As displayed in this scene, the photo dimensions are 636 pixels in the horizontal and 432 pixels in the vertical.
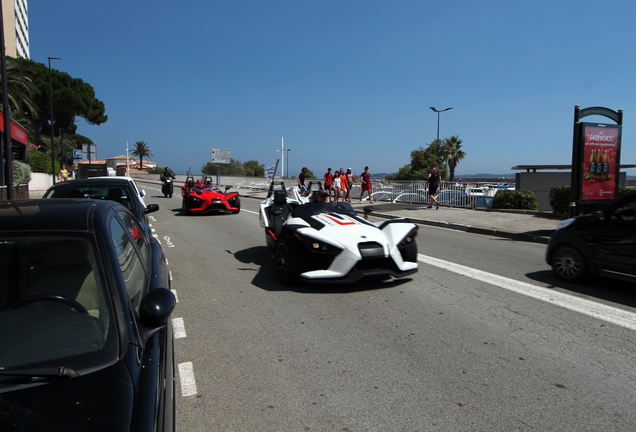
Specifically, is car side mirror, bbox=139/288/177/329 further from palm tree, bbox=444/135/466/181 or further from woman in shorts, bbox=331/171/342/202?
palm tree, bbox=444/135/466/181

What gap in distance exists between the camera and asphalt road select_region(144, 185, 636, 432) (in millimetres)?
2930

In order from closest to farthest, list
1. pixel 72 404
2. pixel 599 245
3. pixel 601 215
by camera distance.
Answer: pixel 72 404, pixel 599 245, pixel 601 215

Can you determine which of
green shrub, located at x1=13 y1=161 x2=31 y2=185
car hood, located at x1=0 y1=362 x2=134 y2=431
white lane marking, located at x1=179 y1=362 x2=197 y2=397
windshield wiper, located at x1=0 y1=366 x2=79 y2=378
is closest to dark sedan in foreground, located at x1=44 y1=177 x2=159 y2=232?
white lane marking, located at x1=179 y1=362 x2=197 y2=397

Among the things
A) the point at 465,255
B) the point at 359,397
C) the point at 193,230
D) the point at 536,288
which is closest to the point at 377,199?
the point at 193,230

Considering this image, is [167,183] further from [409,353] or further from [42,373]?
[42,373]

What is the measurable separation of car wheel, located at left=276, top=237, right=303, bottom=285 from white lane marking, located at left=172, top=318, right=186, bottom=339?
5.07 ft

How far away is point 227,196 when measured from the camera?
16.9 metres

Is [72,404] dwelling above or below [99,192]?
below

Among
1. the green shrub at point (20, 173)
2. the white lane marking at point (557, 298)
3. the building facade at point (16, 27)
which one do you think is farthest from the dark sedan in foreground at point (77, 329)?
the building facade at point (16, 27)

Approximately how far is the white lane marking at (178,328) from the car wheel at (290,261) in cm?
155

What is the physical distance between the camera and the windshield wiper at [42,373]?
6.18 feet

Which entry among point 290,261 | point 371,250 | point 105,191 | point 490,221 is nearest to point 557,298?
point 371,250

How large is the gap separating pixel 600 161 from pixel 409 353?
9999mm

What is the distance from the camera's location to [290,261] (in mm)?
5848
